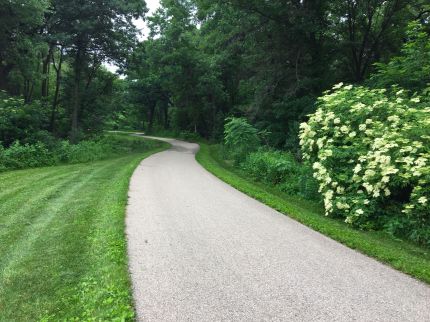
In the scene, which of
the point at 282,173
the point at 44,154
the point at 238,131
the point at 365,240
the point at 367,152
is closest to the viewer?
the point at 365,240

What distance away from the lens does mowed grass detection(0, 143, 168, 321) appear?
11.9ft

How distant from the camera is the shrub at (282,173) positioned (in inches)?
377

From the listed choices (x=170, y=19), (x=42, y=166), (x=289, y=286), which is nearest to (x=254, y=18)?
(x=42, y=166)

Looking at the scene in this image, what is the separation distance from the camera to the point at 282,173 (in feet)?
38.3

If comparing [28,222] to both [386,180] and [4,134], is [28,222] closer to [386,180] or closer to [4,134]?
[386,180]

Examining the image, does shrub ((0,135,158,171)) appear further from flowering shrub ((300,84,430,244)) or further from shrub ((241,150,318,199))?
flowering shrub ((300,84,430,244))

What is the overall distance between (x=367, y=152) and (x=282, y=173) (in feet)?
14.6

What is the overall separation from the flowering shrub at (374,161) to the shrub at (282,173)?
4.15 feet

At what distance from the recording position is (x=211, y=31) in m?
23.0

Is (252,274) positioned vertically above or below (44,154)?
above

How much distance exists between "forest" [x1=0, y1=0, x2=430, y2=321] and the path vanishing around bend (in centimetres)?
33

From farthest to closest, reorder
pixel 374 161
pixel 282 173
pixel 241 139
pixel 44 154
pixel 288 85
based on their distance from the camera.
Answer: pixel 288 85 → pixel 241 139 → pixel 44 154 → pixel 282 173 → pixel 374 161

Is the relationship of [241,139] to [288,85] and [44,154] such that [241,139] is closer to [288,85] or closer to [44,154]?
[288,85]

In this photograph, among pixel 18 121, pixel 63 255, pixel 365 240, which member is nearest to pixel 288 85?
pixel 18 121
